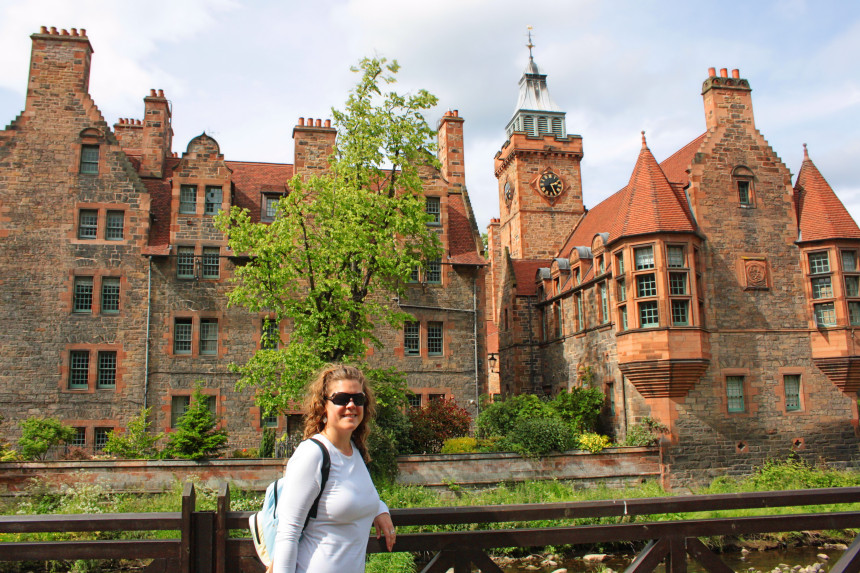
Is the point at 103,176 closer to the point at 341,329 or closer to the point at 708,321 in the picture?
the point at 341,329

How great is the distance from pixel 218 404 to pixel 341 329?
24.2 feet

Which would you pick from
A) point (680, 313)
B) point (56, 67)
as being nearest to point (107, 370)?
point (56, 67)

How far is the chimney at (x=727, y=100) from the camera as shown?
26609mm

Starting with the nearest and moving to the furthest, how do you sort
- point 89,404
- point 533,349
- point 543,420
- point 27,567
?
point 27,567 → point 543,420 → point 89,404 → point 533,349

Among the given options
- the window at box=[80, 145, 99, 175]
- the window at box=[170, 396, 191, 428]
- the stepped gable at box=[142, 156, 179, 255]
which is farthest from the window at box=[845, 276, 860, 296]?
the window at box=[80, 145, 99, 175]

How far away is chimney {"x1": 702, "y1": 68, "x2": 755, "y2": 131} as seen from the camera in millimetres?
26609

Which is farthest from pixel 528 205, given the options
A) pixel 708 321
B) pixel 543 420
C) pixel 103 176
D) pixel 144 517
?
pixel 144 517

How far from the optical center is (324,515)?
3.71m

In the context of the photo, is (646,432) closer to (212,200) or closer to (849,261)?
(849,261)

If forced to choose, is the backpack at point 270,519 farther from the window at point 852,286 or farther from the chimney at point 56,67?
the chimney at point 56,67

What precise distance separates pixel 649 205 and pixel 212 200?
16654 millimetres

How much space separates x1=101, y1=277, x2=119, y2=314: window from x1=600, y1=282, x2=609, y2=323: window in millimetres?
18552

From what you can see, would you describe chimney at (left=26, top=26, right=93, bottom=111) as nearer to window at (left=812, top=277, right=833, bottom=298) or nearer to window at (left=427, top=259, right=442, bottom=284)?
window at (left=427, top=259, right=442, bottom=284)

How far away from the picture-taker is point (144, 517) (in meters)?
3.99
